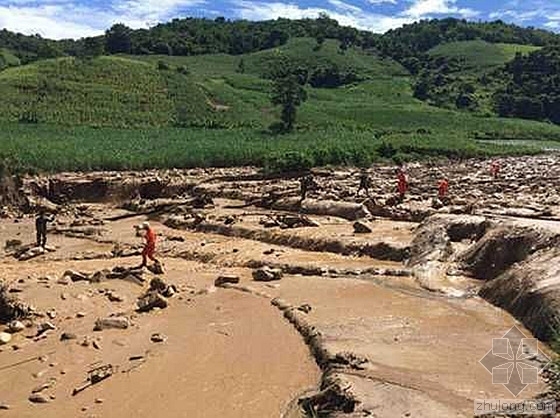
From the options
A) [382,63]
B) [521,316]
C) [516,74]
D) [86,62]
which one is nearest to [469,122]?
[516,74]

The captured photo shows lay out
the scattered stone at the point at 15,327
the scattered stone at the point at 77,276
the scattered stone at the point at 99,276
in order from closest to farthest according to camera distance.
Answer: the scattered stone at the point at 15,327 → the scattered stone at the point at 99,276 → the scattered stone at the point at 77,276

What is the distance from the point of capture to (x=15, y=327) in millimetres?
14836

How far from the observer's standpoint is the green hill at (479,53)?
140125 millimetres

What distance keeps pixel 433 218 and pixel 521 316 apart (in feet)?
26.3

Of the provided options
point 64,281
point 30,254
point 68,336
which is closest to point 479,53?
point 30,254

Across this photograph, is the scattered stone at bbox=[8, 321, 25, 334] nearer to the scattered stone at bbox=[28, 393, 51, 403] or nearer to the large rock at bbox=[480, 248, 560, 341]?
the scattered stone at bbox=[28, 393, 51, 403]

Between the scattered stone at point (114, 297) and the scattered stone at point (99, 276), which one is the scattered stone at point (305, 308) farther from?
the scattered stone at point (99, 276)

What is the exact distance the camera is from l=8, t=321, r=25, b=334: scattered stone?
14.8 meters

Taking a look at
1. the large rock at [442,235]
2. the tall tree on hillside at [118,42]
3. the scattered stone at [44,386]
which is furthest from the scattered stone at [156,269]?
the tall tree on hillside at [118,42]

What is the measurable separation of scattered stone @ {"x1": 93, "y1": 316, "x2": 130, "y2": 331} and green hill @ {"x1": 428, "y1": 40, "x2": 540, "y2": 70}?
13024cm

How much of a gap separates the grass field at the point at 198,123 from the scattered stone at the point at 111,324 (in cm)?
2757

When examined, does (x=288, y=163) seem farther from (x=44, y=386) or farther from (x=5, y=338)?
(x=44, y=386)

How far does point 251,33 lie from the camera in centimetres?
16412

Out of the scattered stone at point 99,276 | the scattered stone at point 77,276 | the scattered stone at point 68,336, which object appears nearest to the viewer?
the scattered stone at point 68,336
